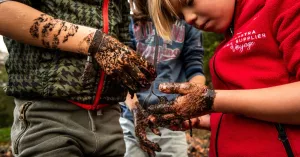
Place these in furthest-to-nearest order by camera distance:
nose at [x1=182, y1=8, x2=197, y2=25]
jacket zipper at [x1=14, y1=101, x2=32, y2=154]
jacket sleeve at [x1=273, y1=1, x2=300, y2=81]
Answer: nose at [x1=182, y1=8, x2=197, y2=25]
jacket zipper at [x1=14, y1=101, x2=32, y2=154]
jacket sleeve at [x1=273, y1=1, x2=300, y2=81]

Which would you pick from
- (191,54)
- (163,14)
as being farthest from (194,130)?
(163,14)

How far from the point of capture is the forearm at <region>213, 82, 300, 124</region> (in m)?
1.27

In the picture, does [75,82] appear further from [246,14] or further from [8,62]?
[246,14]

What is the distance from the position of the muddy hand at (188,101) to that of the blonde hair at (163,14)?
61cm

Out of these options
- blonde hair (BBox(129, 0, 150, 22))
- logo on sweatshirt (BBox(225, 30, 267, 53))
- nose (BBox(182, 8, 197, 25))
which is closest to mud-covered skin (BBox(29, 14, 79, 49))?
nose (BBox(182, 8, 197, 25))

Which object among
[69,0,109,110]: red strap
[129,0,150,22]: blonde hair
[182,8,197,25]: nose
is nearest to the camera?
[69,0,109,110]: red strap

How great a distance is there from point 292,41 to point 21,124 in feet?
4.23

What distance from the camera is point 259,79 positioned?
56.5 inches

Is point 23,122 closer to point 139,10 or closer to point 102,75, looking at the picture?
point 102,75

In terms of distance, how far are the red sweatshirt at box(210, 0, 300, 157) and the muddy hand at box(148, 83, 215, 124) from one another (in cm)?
19

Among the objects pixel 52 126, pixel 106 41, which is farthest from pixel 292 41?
pixel 52 126

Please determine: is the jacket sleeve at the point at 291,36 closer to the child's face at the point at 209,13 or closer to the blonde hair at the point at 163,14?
the child's face at the point at 209,13

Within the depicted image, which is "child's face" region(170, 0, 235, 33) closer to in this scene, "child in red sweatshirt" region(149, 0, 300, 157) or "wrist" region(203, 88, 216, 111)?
"child in red sweatshirt" region(149, 0, 300, 157)

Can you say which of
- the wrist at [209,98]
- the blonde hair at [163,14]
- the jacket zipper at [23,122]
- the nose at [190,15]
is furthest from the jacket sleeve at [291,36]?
the jacket zipper at [23,122]
